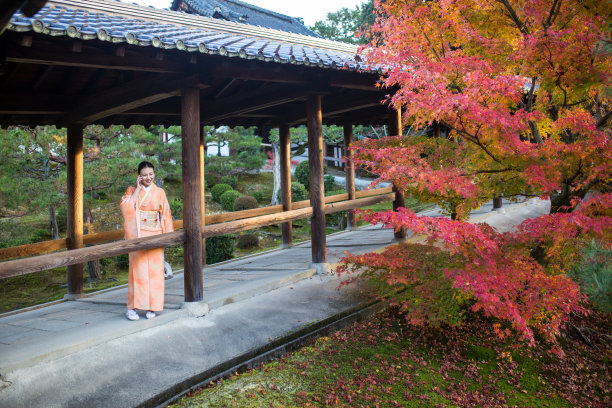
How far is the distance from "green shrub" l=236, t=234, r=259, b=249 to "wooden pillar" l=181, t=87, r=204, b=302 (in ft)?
30.1

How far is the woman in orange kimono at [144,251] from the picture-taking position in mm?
5078

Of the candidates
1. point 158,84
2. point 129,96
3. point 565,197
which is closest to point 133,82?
point 129,96

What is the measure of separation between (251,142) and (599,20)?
12729 millimetres

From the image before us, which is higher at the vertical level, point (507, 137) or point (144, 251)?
point (507, 137)

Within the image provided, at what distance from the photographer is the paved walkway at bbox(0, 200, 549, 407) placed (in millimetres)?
3859

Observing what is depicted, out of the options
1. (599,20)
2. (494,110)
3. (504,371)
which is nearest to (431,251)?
(504,371)

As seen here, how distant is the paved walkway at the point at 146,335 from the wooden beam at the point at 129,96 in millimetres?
2545

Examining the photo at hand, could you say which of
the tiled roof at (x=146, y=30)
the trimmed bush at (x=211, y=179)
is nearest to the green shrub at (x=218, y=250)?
the tiled roof at (x=146, y=30)

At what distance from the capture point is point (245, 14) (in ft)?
74.5

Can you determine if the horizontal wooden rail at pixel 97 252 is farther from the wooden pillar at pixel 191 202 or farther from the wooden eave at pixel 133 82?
the wooden eave at pixel 133 82

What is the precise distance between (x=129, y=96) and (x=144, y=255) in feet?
6.93

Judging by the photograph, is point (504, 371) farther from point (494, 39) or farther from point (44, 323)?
point (44, 323)

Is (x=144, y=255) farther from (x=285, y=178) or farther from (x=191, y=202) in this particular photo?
(x=285, y=178)

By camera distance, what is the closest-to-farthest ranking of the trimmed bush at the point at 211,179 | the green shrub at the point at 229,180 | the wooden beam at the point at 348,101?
the wooden beam at the point at 348,101 → the trimmed bush at the point at 211,179 → the green shrub at the point at 229,180
